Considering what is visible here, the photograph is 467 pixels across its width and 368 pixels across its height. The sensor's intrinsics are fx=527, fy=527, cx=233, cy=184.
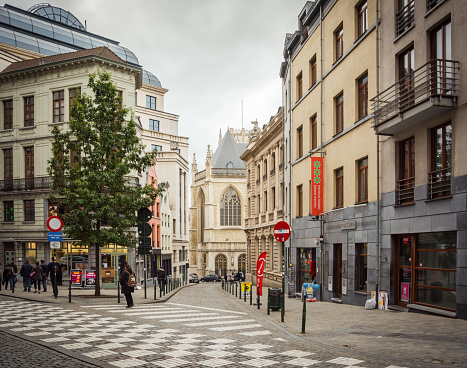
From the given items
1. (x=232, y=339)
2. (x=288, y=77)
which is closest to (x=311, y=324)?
(x=232, y=339)

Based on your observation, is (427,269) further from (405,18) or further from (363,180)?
(405,18)

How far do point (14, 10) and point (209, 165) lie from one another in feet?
149

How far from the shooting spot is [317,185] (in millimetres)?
24297

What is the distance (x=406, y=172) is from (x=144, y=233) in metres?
10.8

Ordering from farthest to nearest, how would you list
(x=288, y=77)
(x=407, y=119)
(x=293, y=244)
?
(x=288, y=77) < (x=293, y=244) < (x=407, y=119)

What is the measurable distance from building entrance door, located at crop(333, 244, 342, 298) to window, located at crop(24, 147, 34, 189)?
2124cm

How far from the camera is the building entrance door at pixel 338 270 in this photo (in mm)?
22359

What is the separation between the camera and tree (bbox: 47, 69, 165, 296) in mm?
22500

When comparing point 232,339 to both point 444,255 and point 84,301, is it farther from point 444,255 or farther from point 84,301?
point 84,301

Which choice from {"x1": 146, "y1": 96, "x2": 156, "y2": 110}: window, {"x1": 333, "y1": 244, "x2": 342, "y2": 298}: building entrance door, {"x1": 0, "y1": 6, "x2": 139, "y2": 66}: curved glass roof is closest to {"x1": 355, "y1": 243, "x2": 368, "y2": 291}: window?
{"x1": 333, "y1": 244, "x2": 342, "y2": 298}: building entrance door

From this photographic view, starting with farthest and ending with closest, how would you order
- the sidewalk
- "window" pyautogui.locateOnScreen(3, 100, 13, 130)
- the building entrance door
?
"window" pyautogui.locateOnScreen(3, 100, 13, 130)
the building entrance door
the sidewalk

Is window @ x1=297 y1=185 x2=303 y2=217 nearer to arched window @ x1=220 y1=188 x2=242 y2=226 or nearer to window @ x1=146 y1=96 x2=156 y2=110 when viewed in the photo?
window @ x1=146 y1=96 x2=156 y2=110

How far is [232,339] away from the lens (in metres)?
11.3

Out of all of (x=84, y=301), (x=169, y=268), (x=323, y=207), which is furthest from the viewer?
(x=169, y=268)
